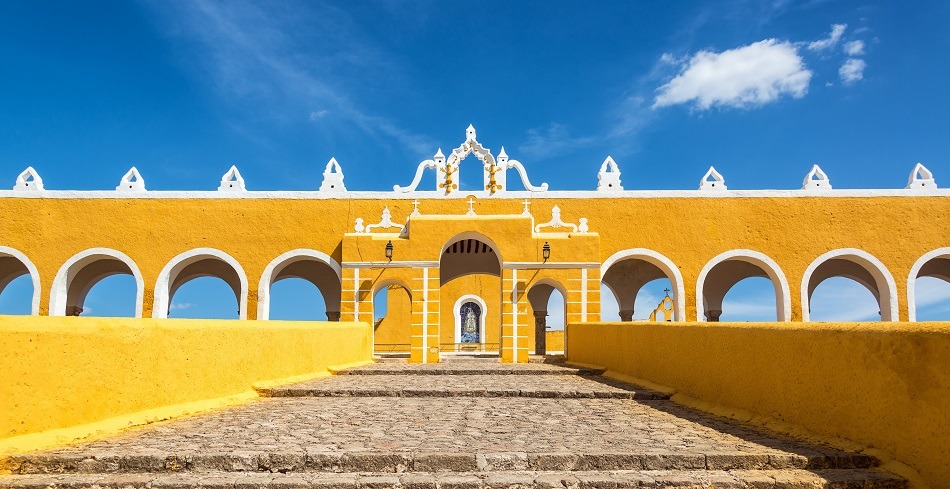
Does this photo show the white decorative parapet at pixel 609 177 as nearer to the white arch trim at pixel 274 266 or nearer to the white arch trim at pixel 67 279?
the white arch trim at pixel 274 266

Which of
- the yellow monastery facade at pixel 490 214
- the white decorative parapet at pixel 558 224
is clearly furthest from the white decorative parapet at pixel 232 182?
the white decorative parapet at pixel 558 224

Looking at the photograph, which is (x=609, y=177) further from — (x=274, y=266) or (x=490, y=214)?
(x=274, y=266)

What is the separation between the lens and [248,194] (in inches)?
648

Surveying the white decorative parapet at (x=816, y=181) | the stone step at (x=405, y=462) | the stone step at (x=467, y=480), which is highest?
the white decorative parapet at (x=816, y=181)

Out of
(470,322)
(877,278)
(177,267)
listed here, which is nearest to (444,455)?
(177,267)

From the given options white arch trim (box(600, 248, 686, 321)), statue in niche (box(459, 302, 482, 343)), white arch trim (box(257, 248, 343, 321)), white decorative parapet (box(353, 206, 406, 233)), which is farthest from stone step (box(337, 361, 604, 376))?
statue in niche (box(459, 302, 482, 343))

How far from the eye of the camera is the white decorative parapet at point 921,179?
16.1m

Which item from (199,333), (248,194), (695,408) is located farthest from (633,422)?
(248,194)

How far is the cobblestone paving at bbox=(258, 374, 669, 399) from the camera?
23.6ft

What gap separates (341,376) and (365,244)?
512 centimetres

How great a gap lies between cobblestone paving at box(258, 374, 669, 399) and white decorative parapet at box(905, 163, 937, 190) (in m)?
12.2

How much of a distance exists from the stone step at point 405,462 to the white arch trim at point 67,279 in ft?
43.9

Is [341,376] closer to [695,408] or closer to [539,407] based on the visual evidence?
[539,407]

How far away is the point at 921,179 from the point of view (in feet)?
53.2
